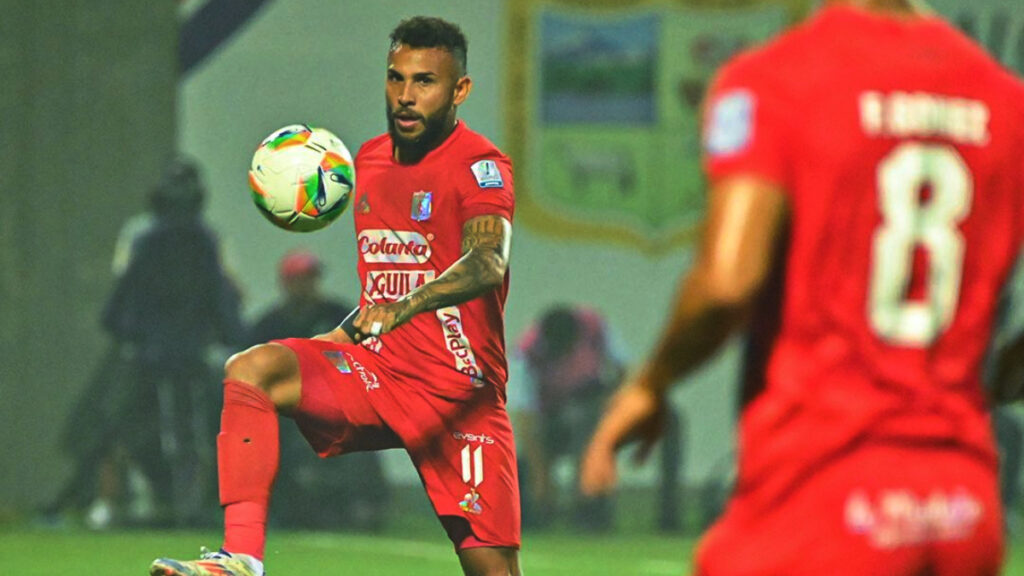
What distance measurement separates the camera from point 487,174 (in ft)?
19.2

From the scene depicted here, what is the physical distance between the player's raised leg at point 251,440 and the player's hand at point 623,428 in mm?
2472

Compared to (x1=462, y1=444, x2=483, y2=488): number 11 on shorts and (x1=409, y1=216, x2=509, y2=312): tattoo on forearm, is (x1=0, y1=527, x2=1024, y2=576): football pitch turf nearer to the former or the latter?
(x1=462, y1=444, x2=483, y2=488): number 11 on shorts

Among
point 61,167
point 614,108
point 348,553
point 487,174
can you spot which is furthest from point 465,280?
point 61,167

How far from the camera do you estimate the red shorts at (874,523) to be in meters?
2.90

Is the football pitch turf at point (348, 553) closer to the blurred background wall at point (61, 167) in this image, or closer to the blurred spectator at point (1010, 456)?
the blurred spectator at point (1010, 456)

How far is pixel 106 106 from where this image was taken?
44.8ft

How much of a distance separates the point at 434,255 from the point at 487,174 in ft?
0.97

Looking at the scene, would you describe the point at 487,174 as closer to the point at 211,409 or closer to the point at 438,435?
the point at 438,435

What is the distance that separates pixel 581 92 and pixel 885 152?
1102cm

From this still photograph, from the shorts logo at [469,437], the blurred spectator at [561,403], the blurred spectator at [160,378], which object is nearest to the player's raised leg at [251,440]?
the shorts logo at [469,437]

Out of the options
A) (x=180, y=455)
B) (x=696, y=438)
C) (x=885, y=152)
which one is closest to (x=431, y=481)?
(x=885, y=152)

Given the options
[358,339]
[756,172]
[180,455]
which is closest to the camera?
[756,172]

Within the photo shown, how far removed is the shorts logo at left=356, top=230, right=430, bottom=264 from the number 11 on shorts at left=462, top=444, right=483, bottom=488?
0.58 meters

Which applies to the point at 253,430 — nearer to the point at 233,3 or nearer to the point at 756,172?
the point at 756,172
